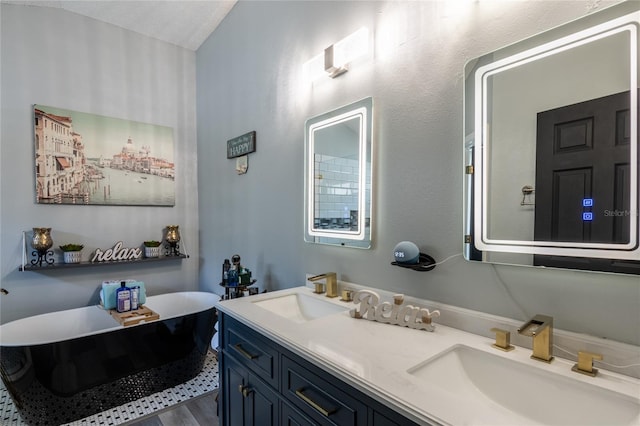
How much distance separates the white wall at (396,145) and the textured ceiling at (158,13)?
337 mm

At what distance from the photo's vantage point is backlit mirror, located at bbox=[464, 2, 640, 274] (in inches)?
32.1

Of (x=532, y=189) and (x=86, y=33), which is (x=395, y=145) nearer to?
(x=532, y=189)

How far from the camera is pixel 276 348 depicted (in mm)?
1128

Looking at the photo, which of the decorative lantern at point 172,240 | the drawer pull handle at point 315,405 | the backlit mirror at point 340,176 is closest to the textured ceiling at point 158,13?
the backlit mirror at point 340,176

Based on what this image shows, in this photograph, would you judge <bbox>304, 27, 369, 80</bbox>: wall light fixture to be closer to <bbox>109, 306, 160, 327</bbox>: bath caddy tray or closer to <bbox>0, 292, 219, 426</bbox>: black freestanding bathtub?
<bbox>0, 292, 219, 426</bbox>: black freestanding bathtub

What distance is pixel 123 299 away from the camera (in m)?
2.61

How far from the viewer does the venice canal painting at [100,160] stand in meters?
2.63

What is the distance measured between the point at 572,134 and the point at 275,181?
1674 millimetres

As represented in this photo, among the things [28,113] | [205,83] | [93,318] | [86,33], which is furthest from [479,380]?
[86,33]

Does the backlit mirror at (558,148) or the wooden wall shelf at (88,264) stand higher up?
the backlit mirror at (558,148)

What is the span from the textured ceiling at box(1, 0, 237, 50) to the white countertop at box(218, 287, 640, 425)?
2.72 metres

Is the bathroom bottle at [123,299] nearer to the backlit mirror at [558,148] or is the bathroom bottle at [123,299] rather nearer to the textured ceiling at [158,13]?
the textured ceiling at [158,13]

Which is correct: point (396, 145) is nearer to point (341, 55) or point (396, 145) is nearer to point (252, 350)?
point (341, 55)

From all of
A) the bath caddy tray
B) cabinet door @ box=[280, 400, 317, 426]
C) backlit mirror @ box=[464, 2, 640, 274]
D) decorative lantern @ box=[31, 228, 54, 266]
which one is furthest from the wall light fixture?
decorative lantern @ box=[31, 228, 54, 266]
